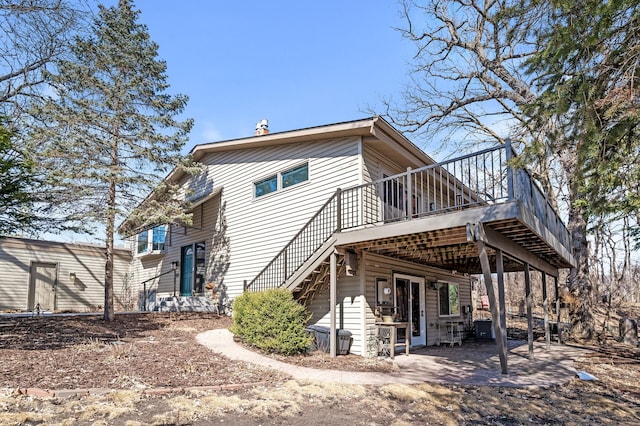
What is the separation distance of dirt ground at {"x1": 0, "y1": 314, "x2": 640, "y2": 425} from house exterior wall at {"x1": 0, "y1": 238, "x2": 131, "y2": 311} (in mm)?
→ 9216

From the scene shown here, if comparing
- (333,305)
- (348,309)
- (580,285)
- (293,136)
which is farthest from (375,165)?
(580,285)

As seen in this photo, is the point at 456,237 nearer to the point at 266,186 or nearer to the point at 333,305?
the point at 333,305

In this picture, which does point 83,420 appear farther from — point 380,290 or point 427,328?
point 427,328

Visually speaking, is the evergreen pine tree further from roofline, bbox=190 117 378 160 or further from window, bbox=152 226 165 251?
window, bbox=152 226 165 251

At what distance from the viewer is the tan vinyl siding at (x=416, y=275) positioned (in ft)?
32.8

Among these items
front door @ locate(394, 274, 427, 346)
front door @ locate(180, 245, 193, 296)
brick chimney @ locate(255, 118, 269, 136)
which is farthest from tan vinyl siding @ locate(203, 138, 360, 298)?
front door @ locate(394, 274, 427, 346)

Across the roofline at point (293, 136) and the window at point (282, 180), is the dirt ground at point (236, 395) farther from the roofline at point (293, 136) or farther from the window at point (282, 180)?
the roofline at point (293, 136)

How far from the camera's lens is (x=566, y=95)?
5328mm

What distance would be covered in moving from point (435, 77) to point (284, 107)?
21.0ft

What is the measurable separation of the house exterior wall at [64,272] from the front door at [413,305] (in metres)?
13.7

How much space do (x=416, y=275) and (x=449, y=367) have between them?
4.17m

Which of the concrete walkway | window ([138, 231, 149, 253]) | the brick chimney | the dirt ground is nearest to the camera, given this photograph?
the dirt ground

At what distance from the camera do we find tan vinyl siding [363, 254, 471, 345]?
998 centimetres

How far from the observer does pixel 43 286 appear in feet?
57.3
